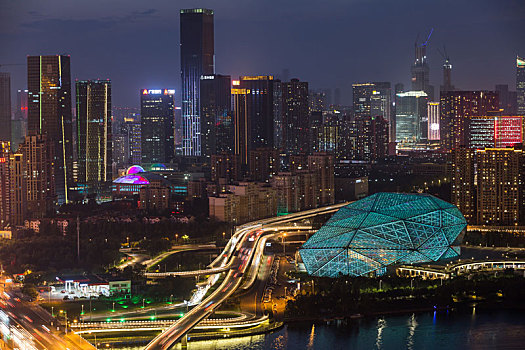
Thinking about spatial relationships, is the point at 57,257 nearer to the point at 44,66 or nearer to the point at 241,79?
the point at 44,66

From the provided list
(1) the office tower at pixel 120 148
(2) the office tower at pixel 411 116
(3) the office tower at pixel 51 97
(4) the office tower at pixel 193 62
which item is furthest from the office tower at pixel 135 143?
(2) the office tower at pixel 411 116

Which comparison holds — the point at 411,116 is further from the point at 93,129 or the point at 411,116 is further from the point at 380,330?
the point at 380,330

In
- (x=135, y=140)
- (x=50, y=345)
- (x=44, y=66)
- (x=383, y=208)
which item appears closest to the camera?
(x=50, y=345)

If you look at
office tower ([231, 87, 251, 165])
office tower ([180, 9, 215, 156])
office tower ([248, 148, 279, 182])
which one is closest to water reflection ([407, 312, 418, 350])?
office tower ([248, 148, 279, 182])

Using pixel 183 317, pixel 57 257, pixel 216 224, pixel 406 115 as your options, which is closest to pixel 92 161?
pixel 216 224

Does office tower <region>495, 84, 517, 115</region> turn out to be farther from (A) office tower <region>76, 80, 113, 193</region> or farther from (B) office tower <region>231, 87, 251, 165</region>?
(A) office tower <region>76, 80, 113, 193</region>

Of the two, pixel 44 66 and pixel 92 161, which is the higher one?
pixel 44 66

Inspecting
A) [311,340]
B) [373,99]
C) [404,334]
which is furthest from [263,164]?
[373,99]

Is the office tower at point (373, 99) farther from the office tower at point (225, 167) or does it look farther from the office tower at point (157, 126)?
the office tower at point (225, 167)
